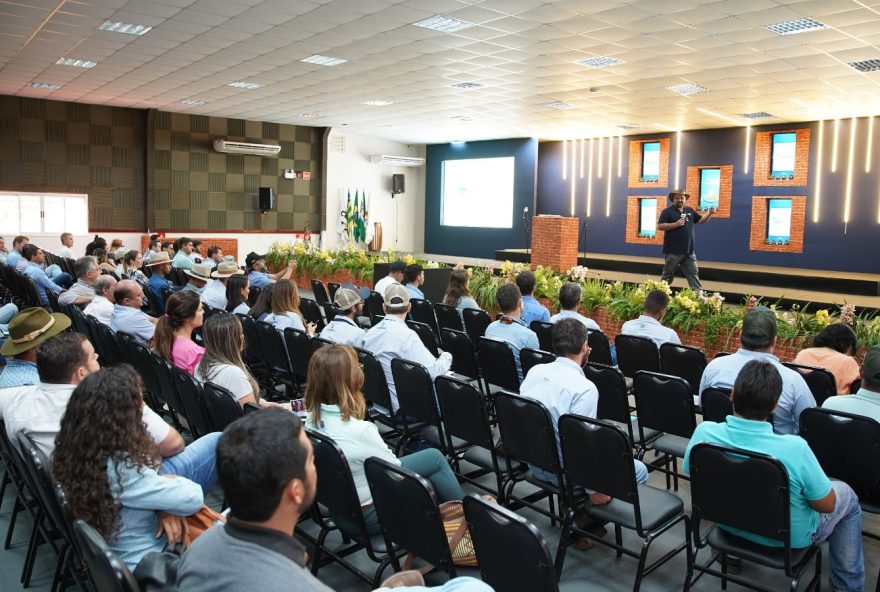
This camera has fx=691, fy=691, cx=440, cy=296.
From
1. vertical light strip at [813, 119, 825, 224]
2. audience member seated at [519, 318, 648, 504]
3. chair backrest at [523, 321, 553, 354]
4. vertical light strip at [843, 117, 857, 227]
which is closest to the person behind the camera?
audience member seated at [519, 318, 648, 504]

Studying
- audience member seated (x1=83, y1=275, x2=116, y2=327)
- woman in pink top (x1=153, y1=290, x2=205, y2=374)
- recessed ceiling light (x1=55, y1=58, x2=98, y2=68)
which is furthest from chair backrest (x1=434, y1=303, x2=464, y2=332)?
recessed ceiling light (x1=55, y1=58, x2=98, y2=68)

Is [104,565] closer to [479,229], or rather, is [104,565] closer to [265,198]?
[265,198]

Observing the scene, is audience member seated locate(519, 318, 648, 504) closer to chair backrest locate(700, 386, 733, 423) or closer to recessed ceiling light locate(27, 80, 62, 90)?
chair backrest locate(700, 386, 733, 423)

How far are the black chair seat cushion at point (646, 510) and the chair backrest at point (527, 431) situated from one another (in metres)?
0.28

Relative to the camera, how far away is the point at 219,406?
134 inches

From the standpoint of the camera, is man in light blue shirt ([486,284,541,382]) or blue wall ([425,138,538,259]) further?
blue wall ([425,138,538,259])

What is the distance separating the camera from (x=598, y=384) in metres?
4.20

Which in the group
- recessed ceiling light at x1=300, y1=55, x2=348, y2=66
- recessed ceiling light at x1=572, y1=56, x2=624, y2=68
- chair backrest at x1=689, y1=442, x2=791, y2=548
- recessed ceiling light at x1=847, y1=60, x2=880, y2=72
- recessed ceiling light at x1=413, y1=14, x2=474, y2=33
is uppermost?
recessed ceiling light at x1=300, y1=55, x2=348, y2=66

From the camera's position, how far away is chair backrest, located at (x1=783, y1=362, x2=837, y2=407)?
400 cm

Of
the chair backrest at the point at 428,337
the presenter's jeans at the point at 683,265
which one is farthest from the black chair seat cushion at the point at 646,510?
the presenter's jeans at the point at 683,265

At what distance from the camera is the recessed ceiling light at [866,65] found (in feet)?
31.0

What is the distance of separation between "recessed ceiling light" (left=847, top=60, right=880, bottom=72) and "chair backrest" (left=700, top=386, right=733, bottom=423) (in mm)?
7994

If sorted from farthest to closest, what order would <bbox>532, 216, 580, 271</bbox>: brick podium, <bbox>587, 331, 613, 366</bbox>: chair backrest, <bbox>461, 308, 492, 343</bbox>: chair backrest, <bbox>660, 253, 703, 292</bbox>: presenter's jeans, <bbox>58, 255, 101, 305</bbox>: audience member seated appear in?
<bbox>532, 216, 580, 271</bbox>: brick podium < <bbox>660, 253, 703, 292</bbox>: presenter's jeans < <bbox>58, 255, 101, 305</bbox>: audience member seated < <bbox>461, 308, 492, 343</bbox>: chair backrest < <bbox>587, 331, 613, 366</bbox>: chair backrest

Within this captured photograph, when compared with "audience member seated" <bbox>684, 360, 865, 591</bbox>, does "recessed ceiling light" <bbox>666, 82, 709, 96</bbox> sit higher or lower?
higher
